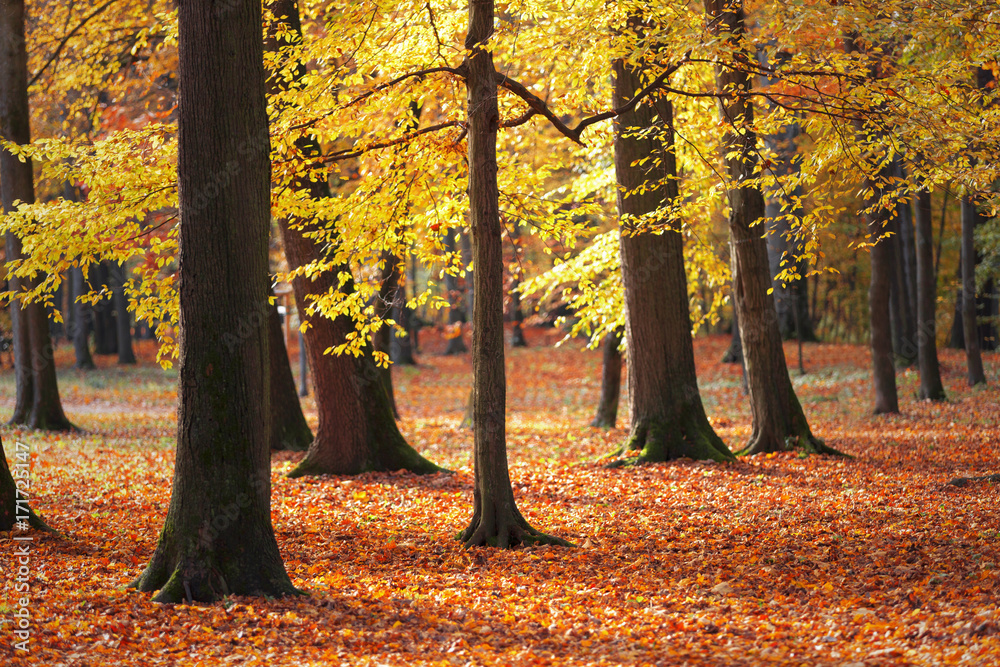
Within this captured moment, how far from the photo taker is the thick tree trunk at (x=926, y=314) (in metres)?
15.1

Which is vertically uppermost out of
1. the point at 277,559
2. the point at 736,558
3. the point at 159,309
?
the point at 159,309

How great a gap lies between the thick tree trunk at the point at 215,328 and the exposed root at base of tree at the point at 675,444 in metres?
6.30

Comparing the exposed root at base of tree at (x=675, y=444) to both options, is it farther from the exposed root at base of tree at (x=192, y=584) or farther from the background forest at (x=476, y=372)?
the exposed root at base of tree at (x=192, y=584)

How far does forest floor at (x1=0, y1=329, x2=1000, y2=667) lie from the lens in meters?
4.68

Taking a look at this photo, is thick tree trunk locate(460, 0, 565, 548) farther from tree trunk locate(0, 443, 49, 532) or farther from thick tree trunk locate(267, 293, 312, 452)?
thick tree trunk locate(267, 293, 312, 452)

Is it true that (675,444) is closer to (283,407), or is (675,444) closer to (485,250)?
(485,250)

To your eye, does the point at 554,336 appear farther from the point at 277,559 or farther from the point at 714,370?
the point at 277,559

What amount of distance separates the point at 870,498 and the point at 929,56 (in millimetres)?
5228

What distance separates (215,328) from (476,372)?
7.79 feet

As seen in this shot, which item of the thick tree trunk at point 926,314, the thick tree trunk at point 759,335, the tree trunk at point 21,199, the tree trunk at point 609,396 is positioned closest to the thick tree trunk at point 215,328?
the thick tree trunk at point 759,335

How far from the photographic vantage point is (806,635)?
4.81 m

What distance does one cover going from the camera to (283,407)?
40.4 ft

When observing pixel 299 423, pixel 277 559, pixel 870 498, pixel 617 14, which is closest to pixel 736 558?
pixel 870 498

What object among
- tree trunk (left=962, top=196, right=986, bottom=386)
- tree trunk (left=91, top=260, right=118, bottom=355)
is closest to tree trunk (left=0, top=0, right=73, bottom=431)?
tree trunk (left=962, top=196, right=986, bottom=386)
